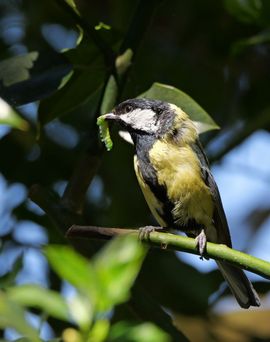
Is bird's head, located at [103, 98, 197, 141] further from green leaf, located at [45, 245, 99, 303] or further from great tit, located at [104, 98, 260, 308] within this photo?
green leaf, located at [45, 245, 99, 303]

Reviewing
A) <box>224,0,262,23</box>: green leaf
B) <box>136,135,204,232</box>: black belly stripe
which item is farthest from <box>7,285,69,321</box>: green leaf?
<box>224,0,262,23</box>: green leaf

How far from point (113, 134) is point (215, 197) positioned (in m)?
0.62

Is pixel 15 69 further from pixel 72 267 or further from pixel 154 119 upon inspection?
pixel 72 267

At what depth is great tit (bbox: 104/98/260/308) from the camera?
248cm

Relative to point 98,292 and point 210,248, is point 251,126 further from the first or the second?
point 98,292

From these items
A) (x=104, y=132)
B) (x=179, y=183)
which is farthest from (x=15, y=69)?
(x=179, y=183)

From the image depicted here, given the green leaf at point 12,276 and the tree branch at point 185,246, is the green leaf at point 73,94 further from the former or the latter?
the tree branch at point 185,246

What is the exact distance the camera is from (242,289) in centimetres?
252

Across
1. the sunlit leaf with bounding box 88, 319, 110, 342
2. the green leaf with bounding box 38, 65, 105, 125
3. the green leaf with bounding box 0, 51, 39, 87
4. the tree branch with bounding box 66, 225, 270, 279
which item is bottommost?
the green leaf with bounding box 38, 65, 105, 125

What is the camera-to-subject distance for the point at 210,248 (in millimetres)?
1672

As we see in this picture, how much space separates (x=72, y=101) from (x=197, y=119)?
1.23ft

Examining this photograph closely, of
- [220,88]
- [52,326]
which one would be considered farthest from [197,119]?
[220,88]

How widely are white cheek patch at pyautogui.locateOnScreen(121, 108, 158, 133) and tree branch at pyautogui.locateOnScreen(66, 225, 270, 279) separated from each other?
84 cm

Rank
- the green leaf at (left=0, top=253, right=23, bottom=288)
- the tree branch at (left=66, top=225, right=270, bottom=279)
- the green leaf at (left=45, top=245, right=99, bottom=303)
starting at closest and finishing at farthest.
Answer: the green leaf at (left=45, top=245, right=99, bottom=303) → the tree branch at (left=66, top=225, right=270, bottom=279) → the green leaf at (left=0, top=253, right=23, bottom=288)
